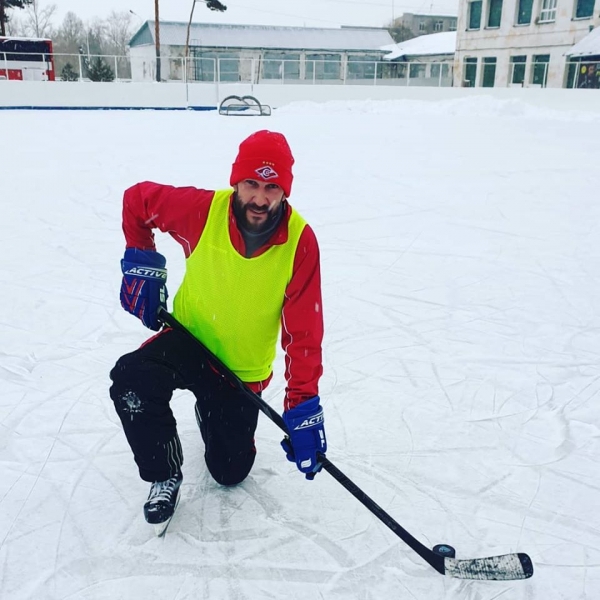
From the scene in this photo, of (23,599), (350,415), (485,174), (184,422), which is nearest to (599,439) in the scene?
(350,415)

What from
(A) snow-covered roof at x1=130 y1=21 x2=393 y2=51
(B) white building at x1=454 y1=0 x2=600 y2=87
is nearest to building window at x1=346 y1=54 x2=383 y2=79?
(A) snow-covered roof at x1=130 y1=21 x2=393 y2=51

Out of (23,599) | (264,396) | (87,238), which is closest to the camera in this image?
(23,599)

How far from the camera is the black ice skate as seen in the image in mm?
1795

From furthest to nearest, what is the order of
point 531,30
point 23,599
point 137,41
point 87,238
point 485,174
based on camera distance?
point 137,41, point 531,30, point 485,174, point 87,238, point 23,599

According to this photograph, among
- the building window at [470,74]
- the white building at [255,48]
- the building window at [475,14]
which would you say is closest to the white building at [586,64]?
the building window at [470,74]

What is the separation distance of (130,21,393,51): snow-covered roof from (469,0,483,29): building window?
10.1 meters

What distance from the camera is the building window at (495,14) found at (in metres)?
27.8

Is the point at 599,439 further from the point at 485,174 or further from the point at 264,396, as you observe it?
the point at 485,174

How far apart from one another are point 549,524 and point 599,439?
592 mm

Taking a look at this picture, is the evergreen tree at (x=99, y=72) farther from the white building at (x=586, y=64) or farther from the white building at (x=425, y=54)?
the white building at (x=586, y=64)

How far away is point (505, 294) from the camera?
3.91 m

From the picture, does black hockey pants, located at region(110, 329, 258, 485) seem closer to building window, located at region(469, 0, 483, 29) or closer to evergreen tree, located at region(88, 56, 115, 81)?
evergreen tree, located at region(88, 56, 115, 81)

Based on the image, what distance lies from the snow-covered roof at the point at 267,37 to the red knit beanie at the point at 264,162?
35925 mm

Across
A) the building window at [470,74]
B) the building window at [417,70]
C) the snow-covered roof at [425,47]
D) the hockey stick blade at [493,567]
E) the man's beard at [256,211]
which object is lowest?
the hockey stick blade at [493,567]
